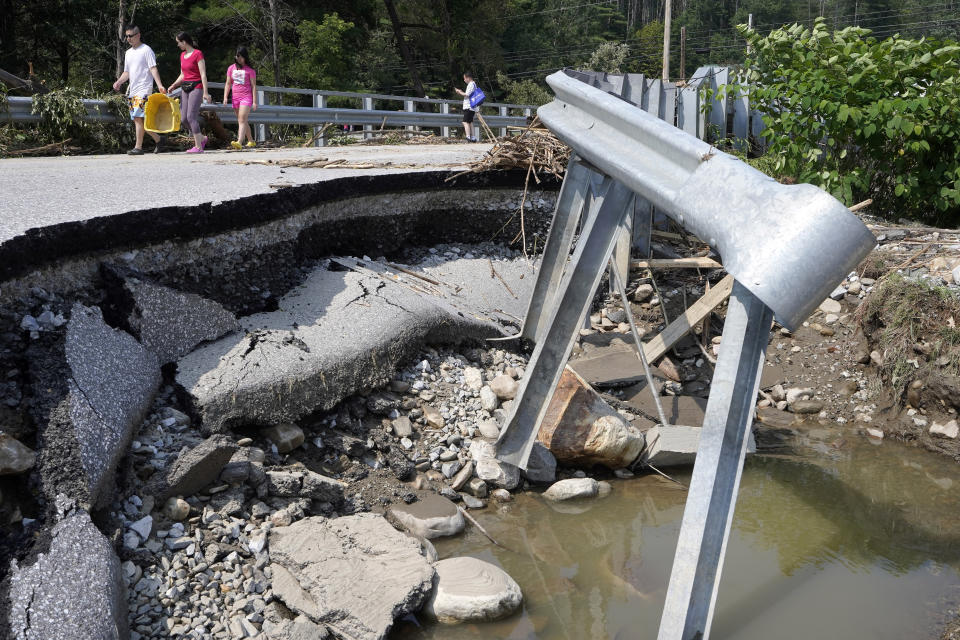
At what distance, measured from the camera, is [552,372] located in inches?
156

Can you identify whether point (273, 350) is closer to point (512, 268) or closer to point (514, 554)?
point (514, 554)

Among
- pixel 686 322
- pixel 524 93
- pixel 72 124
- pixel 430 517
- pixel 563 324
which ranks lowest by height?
pixel 430 517

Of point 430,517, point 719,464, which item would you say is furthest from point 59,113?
point 719,464

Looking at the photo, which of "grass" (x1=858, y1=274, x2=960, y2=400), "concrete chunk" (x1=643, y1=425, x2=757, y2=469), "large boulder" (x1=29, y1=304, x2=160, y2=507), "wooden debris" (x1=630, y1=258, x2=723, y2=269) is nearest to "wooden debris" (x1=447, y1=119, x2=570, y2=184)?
"wooden debris" (x1=630, y1=258, x2=723, y2=269)

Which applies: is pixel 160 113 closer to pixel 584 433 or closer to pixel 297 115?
pixel 297 115

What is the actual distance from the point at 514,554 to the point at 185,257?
2436 mm

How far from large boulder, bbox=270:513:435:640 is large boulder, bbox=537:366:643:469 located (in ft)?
4.48

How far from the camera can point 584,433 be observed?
4629mm

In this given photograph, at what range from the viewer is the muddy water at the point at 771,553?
337cm

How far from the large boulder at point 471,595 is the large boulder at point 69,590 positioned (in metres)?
1.27

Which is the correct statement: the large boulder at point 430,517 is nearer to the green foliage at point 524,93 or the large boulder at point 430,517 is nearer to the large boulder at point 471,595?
the large boulder at point 471,595

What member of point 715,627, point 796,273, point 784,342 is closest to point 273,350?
point 715,627

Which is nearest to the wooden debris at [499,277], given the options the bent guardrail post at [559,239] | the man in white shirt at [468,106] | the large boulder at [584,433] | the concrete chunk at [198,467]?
the bent guardrail post at [559,239]

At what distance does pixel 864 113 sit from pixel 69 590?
652 centimetres
